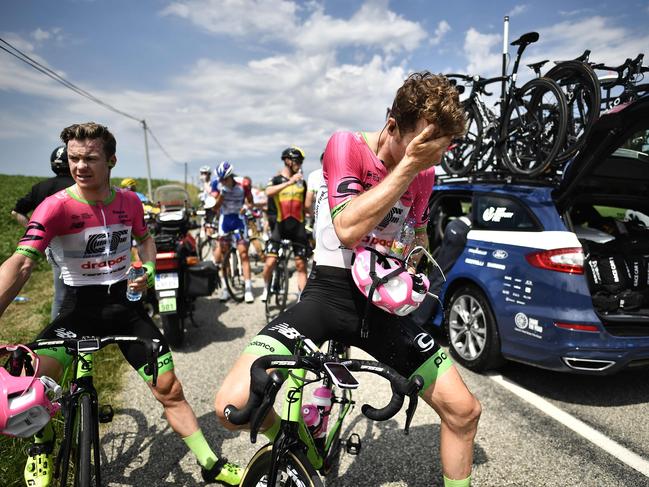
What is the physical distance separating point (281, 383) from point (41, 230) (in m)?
1.71

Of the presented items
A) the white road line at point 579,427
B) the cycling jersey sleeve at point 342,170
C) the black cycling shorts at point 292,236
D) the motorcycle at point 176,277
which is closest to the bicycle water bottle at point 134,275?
the cycling jersey sleeve at point 342,170

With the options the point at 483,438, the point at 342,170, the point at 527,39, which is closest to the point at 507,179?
the point at 527,39

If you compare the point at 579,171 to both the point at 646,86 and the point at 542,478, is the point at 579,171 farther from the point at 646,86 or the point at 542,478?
the point at 542,478

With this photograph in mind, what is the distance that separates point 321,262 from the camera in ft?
7.27

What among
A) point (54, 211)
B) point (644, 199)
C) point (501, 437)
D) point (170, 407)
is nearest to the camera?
point (54, 211)

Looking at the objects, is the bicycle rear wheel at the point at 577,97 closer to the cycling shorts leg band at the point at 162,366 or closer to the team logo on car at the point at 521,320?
the team logo on car at the point at 521,320

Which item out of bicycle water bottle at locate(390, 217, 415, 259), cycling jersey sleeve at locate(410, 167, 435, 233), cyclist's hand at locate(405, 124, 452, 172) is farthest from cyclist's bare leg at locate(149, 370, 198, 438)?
cyclist's hand at locate(405, 124, 452, 172)

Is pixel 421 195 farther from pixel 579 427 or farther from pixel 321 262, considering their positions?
pixel 579 427

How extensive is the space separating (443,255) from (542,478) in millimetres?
2431

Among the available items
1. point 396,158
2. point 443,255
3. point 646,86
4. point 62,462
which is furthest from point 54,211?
point 646,86

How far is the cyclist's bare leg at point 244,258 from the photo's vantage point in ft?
23.9

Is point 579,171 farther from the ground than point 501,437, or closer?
farther from the ground

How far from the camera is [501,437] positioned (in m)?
3.17

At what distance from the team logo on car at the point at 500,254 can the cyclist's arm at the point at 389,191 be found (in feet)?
8.58
